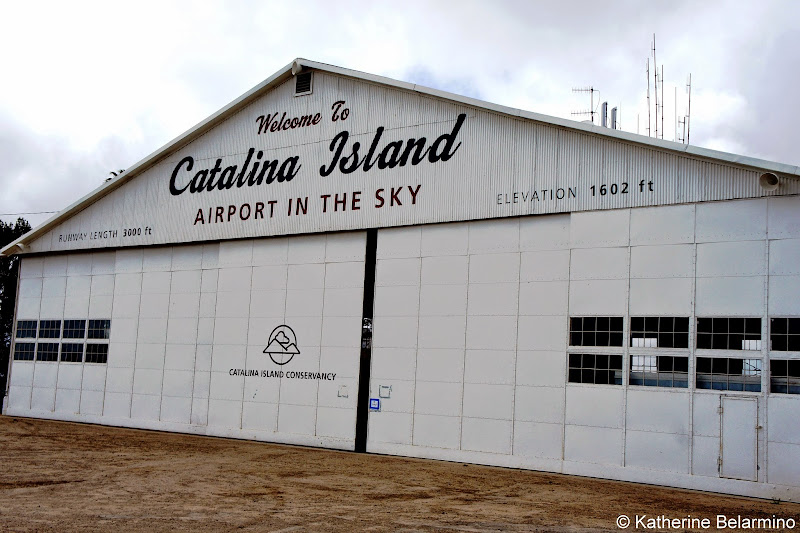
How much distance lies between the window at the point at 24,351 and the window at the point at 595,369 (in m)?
21.2

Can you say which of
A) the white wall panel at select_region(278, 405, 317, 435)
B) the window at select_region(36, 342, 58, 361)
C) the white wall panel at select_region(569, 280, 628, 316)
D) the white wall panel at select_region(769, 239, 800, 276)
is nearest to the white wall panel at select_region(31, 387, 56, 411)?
the window at select_region(36, 342, 58, 361)

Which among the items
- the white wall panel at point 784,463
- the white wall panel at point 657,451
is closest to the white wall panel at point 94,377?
the white wall panel at point 657,451

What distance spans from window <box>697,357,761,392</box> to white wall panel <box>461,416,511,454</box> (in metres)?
4.70

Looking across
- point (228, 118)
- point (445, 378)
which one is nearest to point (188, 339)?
point (228, 118)

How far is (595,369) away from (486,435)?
3213mm

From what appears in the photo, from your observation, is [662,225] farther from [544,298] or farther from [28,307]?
[28,307]

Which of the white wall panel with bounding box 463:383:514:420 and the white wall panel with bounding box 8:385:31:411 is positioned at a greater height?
the white wall panel with bounding box 463:383:514:420

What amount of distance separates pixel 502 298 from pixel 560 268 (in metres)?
1.67

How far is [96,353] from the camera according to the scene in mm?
28641

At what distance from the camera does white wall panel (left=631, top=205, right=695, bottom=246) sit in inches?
703

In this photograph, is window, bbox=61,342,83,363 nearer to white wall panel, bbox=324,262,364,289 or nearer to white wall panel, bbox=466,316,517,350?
white wall panel, bbox=324,262,364,289

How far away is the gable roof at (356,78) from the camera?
17292mm

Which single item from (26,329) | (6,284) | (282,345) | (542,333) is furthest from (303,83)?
(6,284)

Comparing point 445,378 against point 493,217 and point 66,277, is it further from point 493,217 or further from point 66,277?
point 66,277
